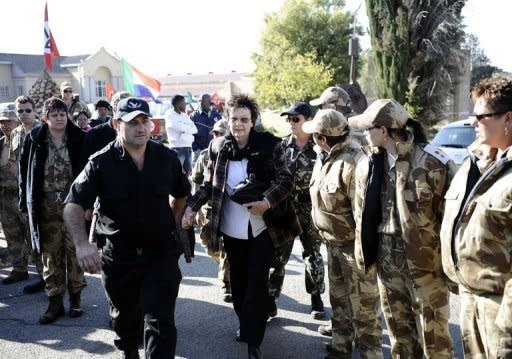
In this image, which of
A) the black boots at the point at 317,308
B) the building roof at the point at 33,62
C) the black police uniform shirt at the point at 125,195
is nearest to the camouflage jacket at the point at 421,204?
the black police uniform shirt at the point at 125,195

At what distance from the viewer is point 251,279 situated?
4.33 metres

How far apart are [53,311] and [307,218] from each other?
2891 mm

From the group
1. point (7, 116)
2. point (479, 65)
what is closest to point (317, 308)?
point (7, 116)

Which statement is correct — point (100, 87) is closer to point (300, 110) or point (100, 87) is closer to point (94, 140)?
point (94, 140)

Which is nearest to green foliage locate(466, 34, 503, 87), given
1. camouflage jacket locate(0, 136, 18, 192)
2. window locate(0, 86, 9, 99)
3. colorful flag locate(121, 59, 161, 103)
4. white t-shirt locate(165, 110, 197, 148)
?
colorful flag locate(121, 59, 161, 103)

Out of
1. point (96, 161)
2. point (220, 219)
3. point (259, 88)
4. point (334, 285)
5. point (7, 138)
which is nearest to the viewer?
point (96, 161)

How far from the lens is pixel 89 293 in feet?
20.4

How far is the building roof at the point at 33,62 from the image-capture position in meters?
65.2

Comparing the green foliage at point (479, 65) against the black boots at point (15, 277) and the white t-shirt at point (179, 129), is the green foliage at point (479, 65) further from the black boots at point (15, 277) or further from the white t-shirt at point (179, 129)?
the black boots at point (15, 277)

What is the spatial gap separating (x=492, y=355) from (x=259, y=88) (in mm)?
41539

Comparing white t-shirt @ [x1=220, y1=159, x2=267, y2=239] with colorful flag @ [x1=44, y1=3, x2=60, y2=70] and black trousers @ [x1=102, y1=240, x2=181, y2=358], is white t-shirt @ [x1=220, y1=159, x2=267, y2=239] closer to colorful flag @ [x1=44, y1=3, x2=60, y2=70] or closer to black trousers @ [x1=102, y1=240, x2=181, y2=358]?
black trousers @ [x1=102, y1=240, x2=181, y2=358]

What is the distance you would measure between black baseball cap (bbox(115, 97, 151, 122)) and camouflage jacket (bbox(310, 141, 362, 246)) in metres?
1.48

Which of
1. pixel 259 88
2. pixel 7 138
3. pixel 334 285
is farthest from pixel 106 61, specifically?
pixel 334 285

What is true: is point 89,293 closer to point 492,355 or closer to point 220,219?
point 220,219
